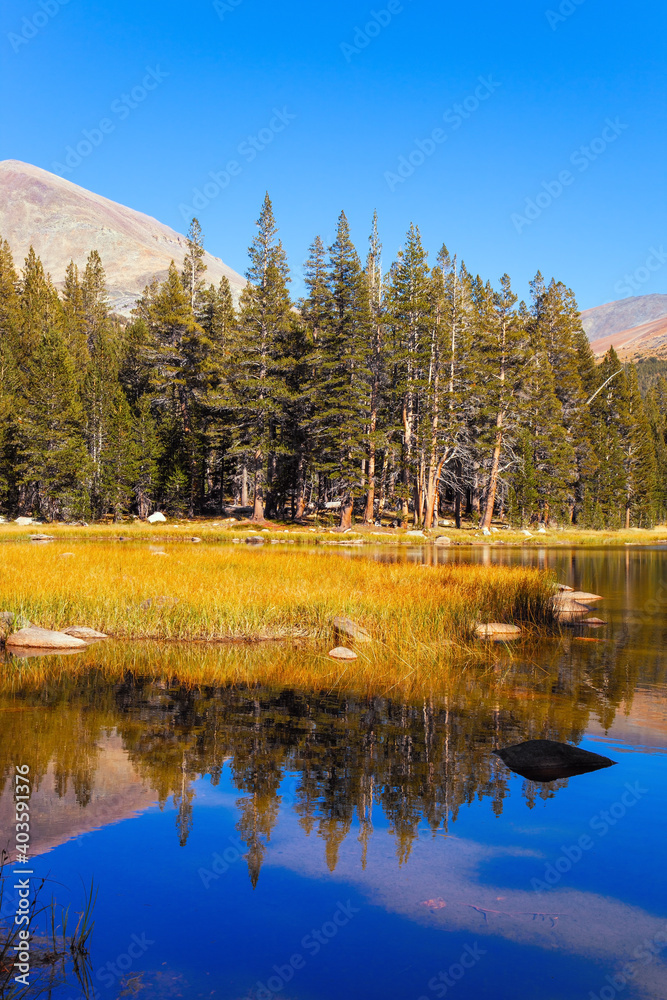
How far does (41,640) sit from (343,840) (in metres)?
8.83

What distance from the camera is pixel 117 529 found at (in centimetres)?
4334

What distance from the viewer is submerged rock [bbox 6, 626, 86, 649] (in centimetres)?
1253

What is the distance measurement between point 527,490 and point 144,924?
52.3 meters

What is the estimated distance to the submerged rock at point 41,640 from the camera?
1253 cm

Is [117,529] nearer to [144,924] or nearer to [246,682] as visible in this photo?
[246,682]

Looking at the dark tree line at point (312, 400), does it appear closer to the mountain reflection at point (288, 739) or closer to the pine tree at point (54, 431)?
the pine tree at point (54, 431)

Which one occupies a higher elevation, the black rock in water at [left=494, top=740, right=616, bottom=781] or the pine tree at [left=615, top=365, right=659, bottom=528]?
the pine tree at [left=615, top=365, right=659, bottom=528]

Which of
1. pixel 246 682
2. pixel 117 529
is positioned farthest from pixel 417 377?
pixel 246 682

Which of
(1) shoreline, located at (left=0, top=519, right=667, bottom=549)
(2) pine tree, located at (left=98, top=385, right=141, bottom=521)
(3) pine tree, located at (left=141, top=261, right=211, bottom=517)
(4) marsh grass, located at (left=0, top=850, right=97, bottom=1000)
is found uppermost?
(3) pine tree, located at (left=141, top=261, right=211, bottom=517)

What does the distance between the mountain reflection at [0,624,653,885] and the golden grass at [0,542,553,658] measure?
1879 millimetres

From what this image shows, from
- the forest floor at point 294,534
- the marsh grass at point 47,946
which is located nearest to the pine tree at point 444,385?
the forest floor at point 294,534

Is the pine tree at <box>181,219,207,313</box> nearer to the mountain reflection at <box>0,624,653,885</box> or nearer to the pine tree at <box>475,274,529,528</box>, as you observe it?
the pine tree at <box>475,274,529,528</box>

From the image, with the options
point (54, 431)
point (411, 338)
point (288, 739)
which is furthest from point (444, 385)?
point (288, 739)

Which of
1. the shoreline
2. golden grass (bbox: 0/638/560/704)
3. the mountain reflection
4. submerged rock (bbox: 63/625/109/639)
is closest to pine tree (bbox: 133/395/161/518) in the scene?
the shoreline
